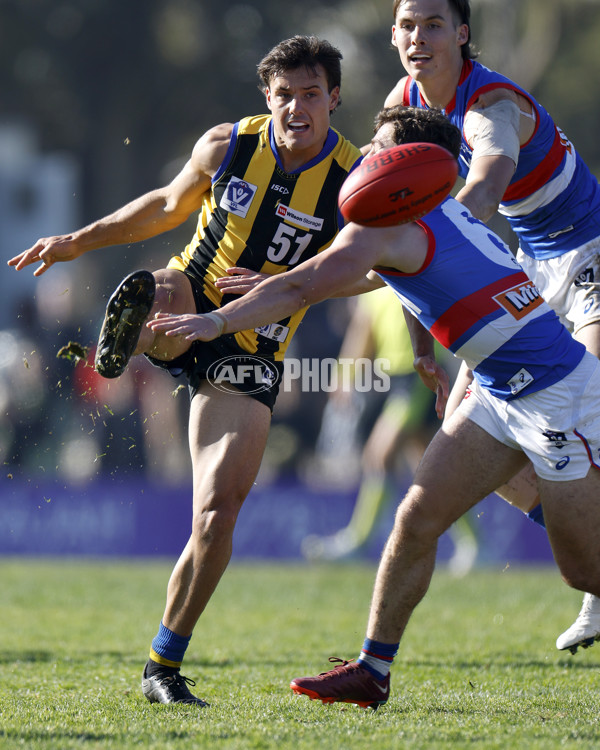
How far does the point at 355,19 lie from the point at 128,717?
18.8m

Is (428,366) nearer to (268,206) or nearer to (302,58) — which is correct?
(268,206)

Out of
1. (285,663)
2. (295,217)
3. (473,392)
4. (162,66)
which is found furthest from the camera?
(162,66)

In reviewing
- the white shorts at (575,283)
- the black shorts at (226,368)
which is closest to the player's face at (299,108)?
the black shorts at (226,368)

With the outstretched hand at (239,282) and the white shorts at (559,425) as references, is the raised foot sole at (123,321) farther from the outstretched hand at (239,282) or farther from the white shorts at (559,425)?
the white shorts at (559,425)

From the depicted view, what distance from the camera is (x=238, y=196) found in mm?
4891

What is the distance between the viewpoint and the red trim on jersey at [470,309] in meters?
4.23

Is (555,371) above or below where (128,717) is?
above

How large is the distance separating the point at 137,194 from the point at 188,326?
56.4 feet

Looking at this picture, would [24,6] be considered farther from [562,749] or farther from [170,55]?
[562,749]

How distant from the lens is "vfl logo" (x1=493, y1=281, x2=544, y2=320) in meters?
4.26

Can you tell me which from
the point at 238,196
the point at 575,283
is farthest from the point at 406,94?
the point at 575,283

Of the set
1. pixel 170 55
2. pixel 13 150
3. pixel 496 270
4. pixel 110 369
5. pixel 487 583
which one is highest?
pixel 170 55

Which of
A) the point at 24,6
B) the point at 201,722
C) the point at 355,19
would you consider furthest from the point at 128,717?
the point at 24,6

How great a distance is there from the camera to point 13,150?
2231 centimetres
